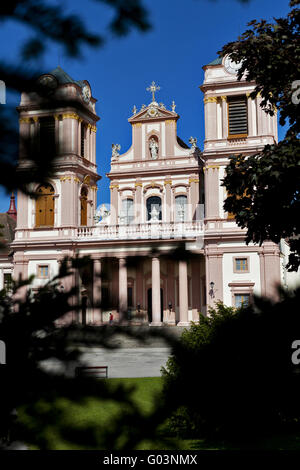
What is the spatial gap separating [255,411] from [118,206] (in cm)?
3112

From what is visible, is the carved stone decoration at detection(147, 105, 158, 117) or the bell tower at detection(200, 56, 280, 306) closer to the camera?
the bell tower at detection(200, 56, 280, 306)

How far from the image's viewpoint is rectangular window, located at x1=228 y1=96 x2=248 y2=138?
30547 mm

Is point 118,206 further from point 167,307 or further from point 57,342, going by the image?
point 57,342

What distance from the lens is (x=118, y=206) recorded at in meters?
34.7

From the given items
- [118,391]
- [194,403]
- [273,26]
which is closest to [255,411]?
[194,403]

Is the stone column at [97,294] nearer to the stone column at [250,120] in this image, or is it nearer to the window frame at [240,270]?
the window frame at [240,270]

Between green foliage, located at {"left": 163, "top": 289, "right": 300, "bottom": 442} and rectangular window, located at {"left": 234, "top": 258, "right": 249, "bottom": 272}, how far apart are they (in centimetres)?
2515

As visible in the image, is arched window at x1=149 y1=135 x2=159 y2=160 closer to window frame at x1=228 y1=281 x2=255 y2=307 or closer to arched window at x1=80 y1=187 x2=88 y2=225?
arched window at x1=80 y1=187 x2=88 y2=225

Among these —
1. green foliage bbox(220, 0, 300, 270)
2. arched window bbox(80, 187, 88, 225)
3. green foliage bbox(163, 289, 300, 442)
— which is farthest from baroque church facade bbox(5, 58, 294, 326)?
green foliage bbox(163, 289, 300, 442)

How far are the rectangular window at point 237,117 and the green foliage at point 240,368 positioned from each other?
27745mm

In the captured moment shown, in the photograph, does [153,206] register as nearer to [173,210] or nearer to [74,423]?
[173,210]

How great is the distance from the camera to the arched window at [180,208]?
3294 centimetres

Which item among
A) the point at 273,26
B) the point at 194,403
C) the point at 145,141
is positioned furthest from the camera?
the point at 145,141

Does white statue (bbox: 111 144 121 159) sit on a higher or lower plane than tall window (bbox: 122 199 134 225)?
higher
